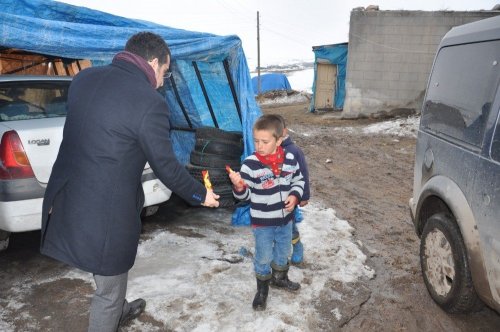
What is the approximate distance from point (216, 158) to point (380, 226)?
222cm

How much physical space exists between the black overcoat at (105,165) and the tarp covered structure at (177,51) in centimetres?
190

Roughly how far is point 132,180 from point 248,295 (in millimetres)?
1679

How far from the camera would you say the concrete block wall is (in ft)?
43.9

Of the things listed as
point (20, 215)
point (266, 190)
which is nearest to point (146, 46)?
point (266, 190)

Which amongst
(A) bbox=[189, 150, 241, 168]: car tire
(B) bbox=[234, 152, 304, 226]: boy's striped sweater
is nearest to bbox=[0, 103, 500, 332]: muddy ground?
(A) bbox=[189, 150, 241, 168]: car tire

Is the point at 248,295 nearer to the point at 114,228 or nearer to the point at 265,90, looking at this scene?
the point at 114,228

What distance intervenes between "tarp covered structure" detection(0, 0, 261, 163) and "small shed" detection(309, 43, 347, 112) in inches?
502

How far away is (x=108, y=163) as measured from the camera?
1.96 m

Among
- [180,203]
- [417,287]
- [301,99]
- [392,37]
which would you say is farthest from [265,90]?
[417,287]

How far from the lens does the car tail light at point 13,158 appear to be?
3230 mm

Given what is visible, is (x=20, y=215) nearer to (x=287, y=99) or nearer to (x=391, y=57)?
(x=391, y=57)

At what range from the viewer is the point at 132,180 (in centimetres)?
205

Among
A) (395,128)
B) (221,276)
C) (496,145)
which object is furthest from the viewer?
(395,128)

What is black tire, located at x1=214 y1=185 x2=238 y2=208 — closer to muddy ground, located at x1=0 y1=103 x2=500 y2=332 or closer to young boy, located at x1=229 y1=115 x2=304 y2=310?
muddy ground, located at x1=0 y1=103 x2=500 y2=332
